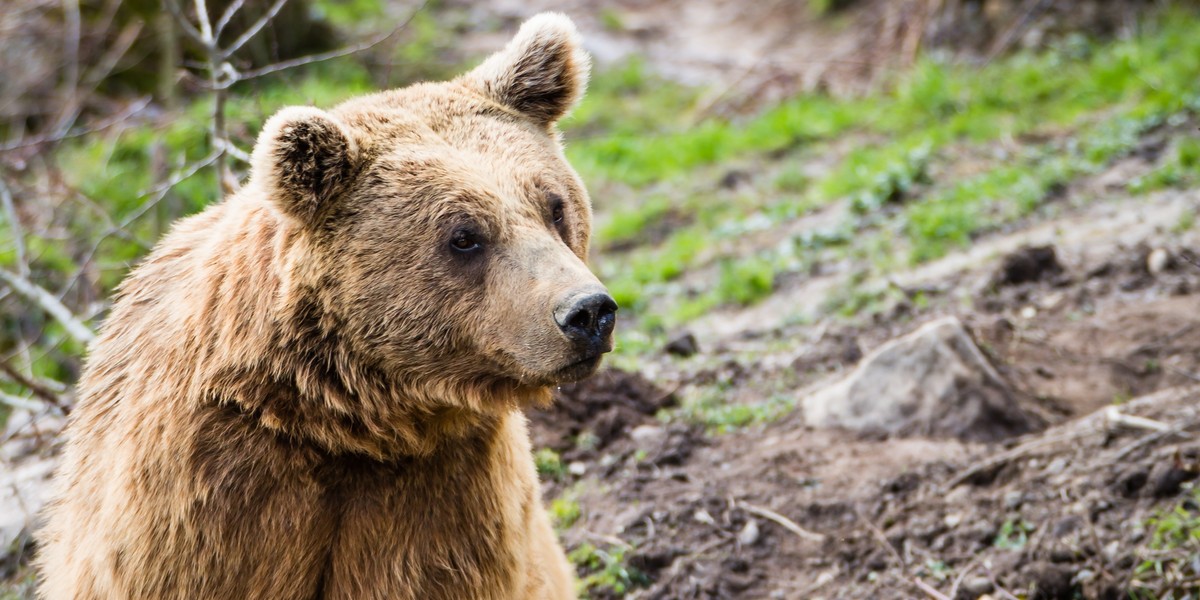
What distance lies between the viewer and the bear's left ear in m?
3.98

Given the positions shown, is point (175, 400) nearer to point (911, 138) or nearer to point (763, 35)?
point (911, 138)

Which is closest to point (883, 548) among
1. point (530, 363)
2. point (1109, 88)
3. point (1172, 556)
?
point (1172, 556)

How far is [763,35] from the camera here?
48.0 feet

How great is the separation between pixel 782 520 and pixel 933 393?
0.99 m

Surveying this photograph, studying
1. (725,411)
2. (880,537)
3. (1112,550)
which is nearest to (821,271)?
(725,411)

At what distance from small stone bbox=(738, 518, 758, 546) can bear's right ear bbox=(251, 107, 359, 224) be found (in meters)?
2.40

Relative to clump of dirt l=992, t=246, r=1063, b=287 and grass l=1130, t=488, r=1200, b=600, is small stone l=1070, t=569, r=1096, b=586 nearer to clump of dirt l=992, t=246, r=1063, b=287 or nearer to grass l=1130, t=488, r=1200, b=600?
grass l=1130, t=488, r=1200, b=600

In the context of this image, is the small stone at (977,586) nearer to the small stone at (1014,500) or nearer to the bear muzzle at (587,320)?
the small stone at (1014,500)

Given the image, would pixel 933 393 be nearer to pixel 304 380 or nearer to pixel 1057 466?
pixel 1057 466

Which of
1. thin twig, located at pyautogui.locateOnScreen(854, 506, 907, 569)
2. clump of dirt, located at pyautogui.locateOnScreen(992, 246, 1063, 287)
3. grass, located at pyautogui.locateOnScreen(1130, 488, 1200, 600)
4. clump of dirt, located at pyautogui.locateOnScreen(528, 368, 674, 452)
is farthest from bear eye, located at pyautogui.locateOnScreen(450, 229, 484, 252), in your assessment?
clump of dirt, located at pyautogui.locateOnScreen(992, 246, 1063, 287)

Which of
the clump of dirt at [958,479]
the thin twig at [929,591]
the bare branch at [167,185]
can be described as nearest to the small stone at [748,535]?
the clump of dirt at [958,479]

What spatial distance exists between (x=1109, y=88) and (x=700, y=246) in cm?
373

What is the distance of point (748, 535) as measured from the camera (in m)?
4.84

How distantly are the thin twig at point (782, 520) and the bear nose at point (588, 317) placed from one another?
6.75 ft
